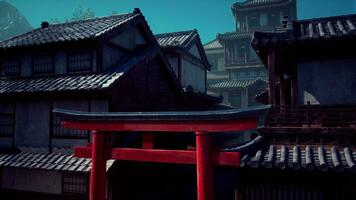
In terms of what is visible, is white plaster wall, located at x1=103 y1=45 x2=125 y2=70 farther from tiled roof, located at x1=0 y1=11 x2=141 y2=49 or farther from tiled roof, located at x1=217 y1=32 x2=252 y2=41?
tiled roof, located at x1=217 y1=32 x2=252 y2=41

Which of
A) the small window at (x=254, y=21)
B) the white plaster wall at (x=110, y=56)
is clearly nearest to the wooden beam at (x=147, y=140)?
the white plaster wall at (x=110, y=56)

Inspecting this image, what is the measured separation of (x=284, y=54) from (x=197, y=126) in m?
6.34

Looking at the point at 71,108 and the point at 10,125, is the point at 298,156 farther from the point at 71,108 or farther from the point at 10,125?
the point at 10,125

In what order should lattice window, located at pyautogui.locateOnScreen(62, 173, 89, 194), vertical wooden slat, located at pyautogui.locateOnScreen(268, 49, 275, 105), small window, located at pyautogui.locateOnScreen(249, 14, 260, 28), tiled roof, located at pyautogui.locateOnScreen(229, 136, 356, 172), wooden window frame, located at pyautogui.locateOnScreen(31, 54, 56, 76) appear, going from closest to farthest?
1. tiled roof, located at pyautogui.locateOnScreen(229, 136, 356, 172)
2. vertical wooden slat, located at pyautogui.locateOnScreen(268, 49, 275, 105)
3. lattice window, located at pyautogui.locateOnScreen(62, 173, 89, 194)
4. wooden window frame, located at pyautogui.locateOnScreen(31, 54, 56, 76)
5. small window, located at pyautogui.locateOnScreen(249, 14, 260, 28)

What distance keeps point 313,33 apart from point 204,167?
7.26m

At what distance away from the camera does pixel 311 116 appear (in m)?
9.49

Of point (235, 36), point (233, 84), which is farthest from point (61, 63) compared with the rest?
point (235, 36)

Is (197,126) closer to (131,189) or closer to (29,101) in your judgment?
(131,189)

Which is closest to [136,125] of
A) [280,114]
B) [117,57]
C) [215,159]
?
[215,159]

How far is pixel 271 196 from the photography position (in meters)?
9.55

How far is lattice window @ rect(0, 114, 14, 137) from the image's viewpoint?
15.3 m

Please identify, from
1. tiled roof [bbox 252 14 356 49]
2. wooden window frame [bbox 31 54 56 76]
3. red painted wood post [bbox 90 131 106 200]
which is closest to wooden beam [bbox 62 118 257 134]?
red painted wood post [bbox 90 131 106 200]

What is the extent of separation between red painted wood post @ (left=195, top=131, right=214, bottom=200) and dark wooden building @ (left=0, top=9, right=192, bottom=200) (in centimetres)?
695

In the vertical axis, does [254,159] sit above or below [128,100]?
below
